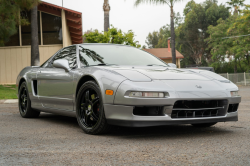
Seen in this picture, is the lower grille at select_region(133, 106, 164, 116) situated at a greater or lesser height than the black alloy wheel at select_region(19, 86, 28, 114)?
greater

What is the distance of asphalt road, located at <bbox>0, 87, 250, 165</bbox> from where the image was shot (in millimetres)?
3231

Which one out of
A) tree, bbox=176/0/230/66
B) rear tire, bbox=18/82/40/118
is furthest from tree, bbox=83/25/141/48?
tree, bbox=176/0/230/66

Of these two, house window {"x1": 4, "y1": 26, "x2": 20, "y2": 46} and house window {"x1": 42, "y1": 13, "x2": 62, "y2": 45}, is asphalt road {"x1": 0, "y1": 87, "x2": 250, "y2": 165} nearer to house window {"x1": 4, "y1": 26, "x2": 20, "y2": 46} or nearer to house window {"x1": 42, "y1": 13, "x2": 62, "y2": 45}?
house window {"x1": 42, "y1": 13, "x2": 62, "y2": 45}

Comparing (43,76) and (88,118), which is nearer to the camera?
(88,118)

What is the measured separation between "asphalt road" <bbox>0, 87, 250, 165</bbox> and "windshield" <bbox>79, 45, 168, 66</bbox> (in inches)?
41.4

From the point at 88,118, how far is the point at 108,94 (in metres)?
0.60

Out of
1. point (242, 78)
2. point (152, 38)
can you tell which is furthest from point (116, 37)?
point (152, 38)

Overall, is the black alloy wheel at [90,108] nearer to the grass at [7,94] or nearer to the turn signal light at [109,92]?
the turn signal light at [109,92]

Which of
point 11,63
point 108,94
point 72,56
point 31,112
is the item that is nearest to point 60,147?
point 108,94

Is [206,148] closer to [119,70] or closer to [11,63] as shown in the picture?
[119,70]

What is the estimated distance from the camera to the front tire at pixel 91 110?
4500mm

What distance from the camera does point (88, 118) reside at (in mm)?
4793

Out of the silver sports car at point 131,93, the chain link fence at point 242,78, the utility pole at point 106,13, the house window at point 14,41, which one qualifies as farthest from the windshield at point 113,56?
the chain link fence at point 242,78

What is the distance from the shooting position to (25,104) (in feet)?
22.8
